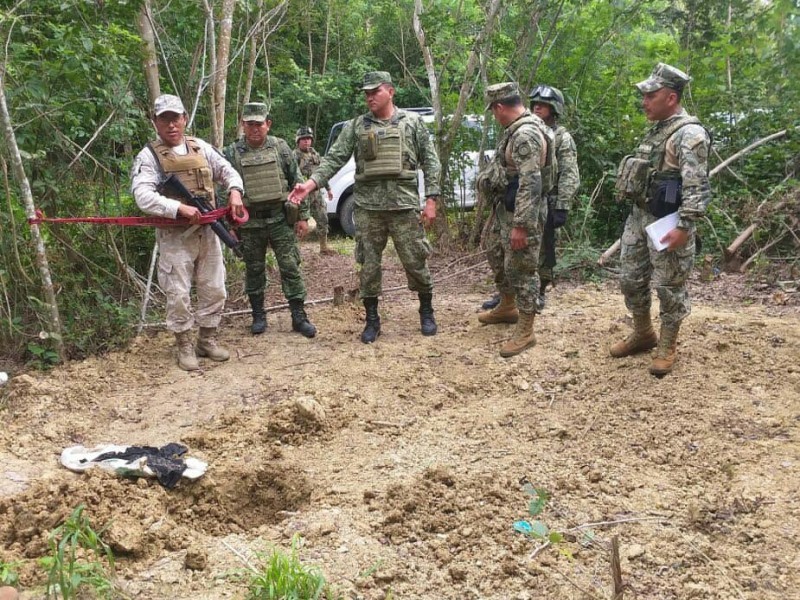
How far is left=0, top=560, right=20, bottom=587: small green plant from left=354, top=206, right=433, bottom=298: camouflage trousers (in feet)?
9.75

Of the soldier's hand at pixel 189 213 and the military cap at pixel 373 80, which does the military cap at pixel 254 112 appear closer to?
the military cap at pixel 373 80

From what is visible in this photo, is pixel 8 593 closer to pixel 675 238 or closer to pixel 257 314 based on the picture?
pixel 257 314

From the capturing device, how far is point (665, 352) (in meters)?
3.79

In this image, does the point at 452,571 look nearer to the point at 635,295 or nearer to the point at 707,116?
the point at 635,295

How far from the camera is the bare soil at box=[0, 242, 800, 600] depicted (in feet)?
7.48

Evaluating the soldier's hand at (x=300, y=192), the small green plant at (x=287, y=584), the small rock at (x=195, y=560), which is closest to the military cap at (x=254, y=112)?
the soldier's hand at (x=300, y=192)

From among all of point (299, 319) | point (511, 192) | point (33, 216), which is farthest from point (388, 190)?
point (33, 216)

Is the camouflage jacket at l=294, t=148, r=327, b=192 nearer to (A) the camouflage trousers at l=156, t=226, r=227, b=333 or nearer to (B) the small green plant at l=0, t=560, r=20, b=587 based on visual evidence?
(A) the camouflage trousers at l=156, t=226, r=227, b=333

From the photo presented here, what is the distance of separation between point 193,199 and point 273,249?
944mm

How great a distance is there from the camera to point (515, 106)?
4.16 metres

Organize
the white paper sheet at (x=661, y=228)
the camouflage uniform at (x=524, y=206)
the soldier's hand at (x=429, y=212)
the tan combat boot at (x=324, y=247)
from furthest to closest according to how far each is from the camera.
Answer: the tan combat boot at (x=324, y=247), the soldier's hand at (x=429, y=212), the camouflage uniform at (x=524, y=206), the white paper sheet at (x=661, y=228)

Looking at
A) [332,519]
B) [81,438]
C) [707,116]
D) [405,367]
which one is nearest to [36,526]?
[81,438]

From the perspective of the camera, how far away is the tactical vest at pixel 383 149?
14.7 feet

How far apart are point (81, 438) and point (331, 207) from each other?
21.3ft
